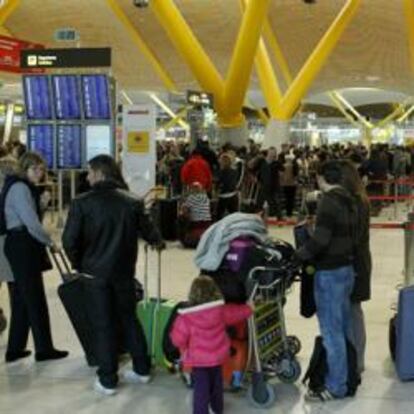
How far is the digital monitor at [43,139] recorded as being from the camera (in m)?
11.1

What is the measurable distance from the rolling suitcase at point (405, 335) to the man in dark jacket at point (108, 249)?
1754 millimetres

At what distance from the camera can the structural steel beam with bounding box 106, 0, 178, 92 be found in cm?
3827

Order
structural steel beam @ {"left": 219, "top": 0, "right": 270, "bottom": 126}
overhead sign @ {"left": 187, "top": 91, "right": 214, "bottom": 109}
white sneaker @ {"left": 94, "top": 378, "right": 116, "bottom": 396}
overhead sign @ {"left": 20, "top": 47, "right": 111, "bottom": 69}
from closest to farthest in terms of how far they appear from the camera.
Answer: white sneaker @ {"left": 94, "top": 378, "right": 116, "bottom": 396}, overhead sign @ {"left": 20, "top": 47, "right": 111, "bottom": 69}, overhead sign @ {"left": 187, "top": 91, "right": 214, "bottom": 109}, structural steel beam @ {"left": 219, "top": 0, "right": 270, "bottom": 126}

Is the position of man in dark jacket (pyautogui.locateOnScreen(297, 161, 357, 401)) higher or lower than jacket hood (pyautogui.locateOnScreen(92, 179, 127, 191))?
lower

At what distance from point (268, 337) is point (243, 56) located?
649 inches

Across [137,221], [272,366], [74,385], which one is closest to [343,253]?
[272,366]

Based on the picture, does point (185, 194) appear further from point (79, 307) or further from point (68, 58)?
point (79, 307)

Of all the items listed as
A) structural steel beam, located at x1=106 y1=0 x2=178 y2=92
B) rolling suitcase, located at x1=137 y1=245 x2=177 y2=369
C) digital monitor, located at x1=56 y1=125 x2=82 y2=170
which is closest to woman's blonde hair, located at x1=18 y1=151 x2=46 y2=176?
rolling suitcase, located at x1=137 y1=245 x2=177 y2=369

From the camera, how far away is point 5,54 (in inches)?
871

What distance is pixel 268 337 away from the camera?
552 centimetres

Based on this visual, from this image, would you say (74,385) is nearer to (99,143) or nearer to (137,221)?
(137,221)

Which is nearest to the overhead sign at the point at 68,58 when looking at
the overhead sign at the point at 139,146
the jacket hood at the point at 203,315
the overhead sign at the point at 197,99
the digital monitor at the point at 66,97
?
the digital monitor at the point at 66,97

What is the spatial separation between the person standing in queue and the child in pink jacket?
154 centimetres

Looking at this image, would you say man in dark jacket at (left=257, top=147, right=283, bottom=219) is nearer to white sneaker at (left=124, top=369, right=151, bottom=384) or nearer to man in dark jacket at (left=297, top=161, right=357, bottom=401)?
white sneaker at (left=124, top=369, right=151, bottom=384)
